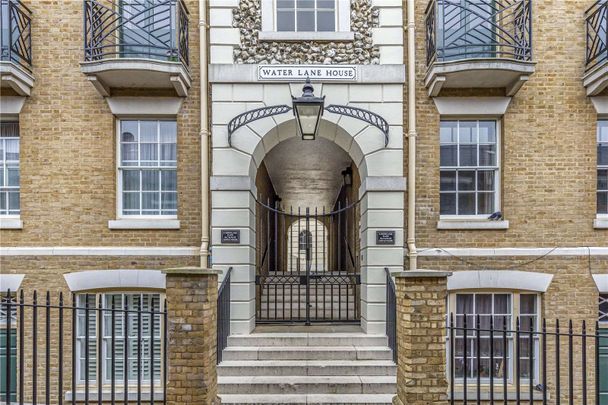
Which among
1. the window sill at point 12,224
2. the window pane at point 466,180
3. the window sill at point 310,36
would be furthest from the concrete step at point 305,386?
the window sill at point 310,36

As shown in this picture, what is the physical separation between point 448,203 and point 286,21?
14.5 ft

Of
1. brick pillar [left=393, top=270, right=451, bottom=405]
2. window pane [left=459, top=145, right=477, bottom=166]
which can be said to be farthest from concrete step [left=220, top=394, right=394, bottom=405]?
window pane [left=459, top=145, right=477, bottom=166]

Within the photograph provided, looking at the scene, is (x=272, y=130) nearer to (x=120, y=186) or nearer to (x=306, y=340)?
(x=120, y=186)

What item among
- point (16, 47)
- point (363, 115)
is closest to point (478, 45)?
point (363, 115)

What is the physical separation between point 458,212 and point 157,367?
19.7 ft

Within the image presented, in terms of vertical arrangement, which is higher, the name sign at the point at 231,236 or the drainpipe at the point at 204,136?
the drainpipe at the point at 204,136

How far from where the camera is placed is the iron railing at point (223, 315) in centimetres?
711

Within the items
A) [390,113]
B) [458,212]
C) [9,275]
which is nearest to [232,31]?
[390,113]

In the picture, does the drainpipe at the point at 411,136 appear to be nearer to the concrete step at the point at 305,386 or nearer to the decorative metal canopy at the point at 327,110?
the decorative metal canopy at the point at 327,110

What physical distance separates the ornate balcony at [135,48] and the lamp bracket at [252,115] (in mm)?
1047

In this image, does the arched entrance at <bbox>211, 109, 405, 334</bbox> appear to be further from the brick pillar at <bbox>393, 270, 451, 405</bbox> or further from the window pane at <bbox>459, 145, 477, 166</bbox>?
the brick pillar at <bbox>393, 270, 451, 405</bbox>

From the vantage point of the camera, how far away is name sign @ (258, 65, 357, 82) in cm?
819

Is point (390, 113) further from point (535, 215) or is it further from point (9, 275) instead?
point (9, 275)

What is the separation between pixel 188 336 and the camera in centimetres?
555
